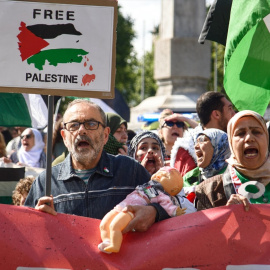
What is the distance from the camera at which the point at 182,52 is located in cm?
1492

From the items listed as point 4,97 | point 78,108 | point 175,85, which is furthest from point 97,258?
point 175,85

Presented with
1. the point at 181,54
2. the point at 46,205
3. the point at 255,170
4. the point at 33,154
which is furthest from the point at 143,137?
the point at 181,54

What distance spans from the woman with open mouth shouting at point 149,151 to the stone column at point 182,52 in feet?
27.5

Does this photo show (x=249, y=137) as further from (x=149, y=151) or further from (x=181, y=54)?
(x=181, y=54)

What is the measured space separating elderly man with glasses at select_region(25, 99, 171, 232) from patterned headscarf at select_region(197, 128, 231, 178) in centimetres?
111

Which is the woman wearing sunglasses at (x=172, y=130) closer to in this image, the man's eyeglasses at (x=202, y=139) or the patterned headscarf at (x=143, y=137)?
the patterned headscarf at (x=143, y=137)

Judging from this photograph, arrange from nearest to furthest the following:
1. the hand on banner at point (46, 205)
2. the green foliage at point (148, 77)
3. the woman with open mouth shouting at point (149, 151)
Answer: the hand on banner at point (46, 205), the woman with open mouth shouting at point (149, 151), the green foliage at point (148, 77)

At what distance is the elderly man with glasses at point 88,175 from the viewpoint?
468cm

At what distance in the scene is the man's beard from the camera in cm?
471

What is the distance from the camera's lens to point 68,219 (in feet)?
14.3

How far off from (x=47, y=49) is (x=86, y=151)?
68cm

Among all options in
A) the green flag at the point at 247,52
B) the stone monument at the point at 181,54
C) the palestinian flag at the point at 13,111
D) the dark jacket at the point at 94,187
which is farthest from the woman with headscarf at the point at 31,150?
the dark jacket at the point at 94,187

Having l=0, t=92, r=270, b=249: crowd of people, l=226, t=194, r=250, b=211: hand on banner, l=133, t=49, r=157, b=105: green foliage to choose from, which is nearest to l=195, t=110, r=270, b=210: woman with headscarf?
l=0, t=92, r=270, b=249: crowd of people

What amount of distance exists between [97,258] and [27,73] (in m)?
1.29
